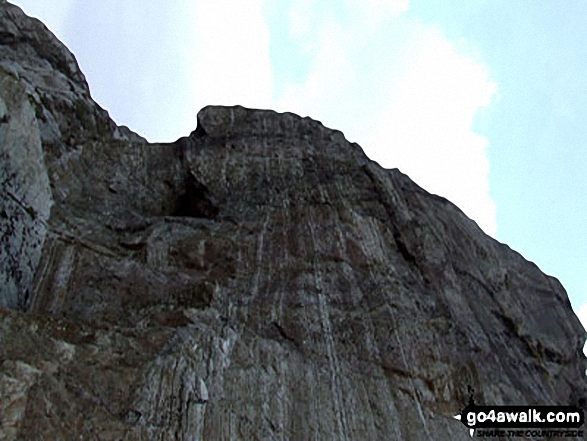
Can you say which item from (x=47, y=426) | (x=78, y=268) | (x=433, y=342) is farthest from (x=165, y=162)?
(x=47, y=426)

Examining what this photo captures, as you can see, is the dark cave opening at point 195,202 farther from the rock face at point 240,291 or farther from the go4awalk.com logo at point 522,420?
the go4awalk.com logo at point 522,420

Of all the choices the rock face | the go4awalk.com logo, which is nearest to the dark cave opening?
the rock face

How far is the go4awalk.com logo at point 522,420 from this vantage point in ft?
58.9

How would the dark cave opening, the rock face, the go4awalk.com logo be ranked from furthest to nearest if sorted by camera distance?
the dark cave opening → the go4awalk.com logo → the rock face

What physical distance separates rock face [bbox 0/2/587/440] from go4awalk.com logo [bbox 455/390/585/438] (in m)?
0.40

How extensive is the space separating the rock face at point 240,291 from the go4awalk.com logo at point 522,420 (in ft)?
1.30

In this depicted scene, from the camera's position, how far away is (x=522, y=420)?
1900cm

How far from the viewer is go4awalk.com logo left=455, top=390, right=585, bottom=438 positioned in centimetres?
1794

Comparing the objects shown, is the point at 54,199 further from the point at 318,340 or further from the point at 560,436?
the point at 560,436

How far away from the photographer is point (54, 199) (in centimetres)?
2114

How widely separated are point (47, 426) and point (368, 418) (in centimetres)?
793

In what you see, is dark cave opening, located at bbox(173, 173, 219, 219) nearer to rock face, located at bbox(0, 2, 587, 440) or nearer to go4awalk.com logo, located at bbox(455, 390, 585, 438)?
rock face, located at bbox(0, 2, 587, 440)

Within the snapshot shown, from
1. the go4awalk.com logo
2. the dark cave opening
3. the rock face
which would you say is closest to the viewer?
the rock face

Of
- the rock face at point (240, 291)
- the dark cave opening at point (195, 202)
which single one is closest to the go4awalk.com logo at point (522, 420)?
the rock face at point (240, 291)
